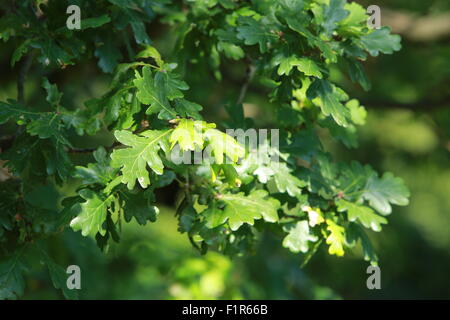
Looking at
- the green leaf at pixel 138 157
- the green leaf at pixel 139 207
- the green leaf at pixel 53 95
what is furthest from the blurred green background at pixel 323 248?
the green leaf at pixel 138 157

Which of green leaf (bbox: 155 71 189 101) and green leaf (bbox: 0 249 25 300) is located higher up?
green leaf (bbox: 155 71 189 101)

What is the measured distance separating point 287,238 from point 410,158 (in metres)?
3.32

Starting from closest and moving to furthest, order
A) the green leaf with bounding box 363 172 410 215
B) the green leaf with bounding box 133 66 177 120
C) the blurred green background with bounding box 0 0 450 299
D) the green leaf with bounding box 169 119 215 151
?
the green leaf with bounding box 169 119 215 151 → the green leaf with bounding box 133 66 177 120 → the green leaf with bounding box 363 172 410 215 → the blurred green background with bounding box 0 0 450 299

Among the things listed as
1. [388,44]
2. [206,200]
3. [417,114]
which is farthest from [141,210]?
[417,114]

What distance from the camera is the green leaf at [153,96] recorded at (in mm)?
1804

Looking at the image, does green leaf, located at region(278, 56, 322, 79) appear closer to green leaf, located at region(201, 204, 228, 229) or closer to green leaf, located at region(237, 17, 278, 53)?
green leaf, located at region(237, 17, 278, 53)

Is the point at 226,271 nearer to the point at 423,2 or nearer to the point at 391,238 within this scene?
the point at 423,2

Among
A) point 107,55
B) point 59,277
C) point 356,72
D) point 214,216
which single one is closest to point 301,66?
point 356,72

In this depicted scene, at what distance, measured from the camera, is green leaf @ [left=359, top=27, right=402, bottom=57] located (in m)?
2.14

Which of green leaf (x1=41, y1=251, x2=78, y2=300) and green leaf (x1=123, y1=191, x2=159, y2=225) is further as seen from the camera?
green leaf (x1=41, y1=251, x2=78, y2=300)

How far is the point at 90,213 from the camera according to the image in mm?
1842

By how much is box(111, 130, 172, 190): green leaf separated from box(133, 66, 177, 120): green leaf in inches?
3.1

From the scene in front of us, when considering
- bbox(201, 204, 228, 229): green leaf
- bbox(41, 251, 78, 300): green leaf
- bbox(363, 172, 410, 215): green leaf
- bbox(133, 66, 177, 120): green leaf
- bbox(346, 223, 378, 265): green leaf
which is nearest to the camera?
bbox(133, 66, 177, 120): green leaf

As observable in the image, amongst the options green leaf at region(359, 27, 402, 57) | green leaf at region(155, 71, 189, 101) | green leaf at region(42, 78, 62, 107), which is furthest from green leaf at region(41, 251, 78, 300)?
green leaf at region(359, 27, 402, 57)
